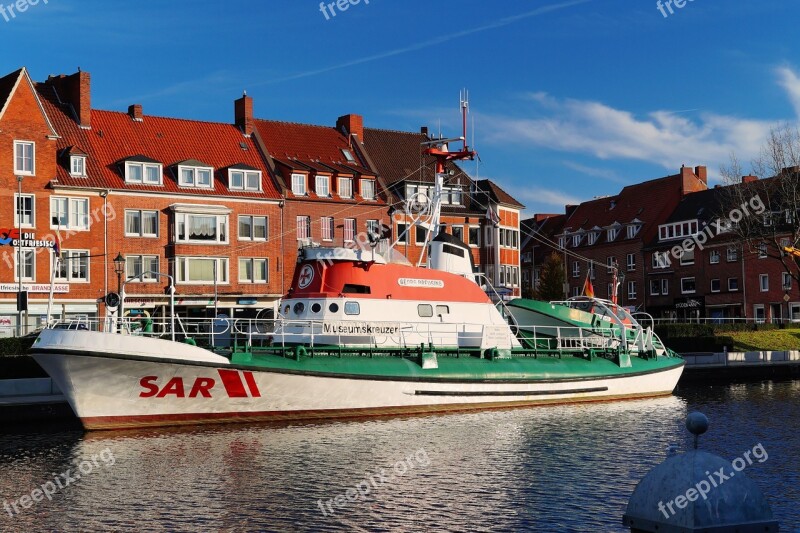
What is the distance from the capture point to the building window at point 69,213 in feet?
182

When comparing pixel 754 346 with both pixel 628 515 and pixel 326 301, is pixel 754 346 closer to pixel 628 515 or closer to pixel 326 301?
pixel 326 301

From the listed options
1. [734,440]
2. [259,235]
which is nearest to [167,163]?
[259,235]

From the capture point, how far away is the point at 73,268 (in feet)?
184

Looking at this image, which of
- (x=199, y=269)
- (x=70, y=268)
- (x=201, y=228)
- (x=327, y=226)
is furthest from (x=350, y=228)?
(x=70, y=268)

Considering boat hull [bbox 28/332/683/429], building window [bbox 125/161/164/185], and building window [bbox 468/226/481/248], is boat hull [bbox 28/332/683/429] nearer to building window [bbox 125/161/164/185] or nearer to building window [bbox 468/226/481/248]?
building window [bbox 125/161/164/185]

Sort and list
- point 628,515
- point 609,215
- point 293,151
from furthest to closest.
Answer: point 609,215 < point 293,151 < point 628,515

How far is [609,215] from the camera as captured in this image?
99562 mm

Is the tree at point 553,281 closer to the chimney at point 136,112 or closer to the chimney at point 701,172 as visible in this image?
the chimney at point 701,172

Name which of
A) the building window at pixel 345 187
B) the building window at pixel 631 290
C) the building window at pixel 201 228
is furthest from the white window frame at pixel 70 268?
the building window at pixel 631 290

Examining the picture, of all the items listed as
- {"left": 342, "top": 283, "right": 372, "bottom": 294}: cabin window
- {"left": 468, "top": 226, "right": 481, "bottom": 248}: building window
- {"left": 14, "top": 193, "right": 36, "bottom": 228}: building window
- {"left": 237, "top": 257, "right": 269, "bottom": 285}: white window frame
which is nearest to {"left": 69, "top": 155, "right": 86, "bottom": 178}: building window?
{"left": 14, "top": 193, "right": 36, "bottom": 228}: building window

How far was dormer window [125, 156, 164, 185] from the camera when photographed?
5836 centimetres

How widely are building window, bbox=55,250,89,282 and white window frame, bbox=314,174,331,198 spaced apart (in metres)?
16.5

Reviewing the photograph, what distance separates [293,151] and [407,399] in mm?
38818

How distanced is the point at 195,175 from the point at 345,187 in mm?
11104
